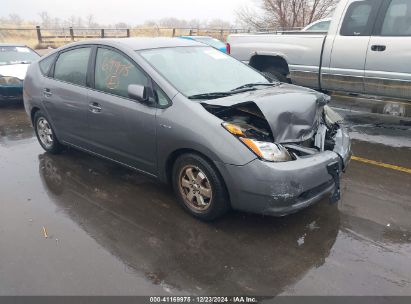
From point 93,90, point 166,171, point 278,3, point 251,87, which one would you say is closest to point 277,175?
point 166,171

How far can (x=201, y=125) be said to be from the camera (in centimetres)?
341

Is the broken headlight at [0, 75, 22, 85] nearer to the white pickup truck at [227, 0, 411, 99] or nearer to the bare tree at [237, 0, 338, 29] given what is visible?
the white pickup truck at [227, 0, 411, 99]

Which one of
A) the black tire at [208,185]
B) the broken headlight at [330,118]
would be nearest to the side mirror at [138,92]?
the black tire at [208,185]

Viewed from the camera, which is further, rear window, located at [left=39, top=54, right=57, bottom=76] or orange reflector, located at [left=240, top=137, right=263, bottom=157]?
rear window, located at [left=39, top=54, right=57, bottom=76]

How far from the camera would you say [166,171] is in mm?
3840

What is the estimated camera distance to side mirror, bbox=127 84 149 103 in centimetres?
373

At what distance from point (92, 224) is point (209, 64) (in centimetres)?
217

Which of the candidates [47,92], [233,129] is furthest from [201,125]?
[47,92]

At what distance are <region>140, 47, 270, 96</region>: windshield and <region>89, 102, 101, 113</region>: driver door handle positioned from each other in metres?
0.79

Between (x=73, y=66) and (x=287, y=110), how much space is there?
279 centimetres

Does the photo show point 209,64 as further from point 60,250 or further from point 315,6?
point 315,6

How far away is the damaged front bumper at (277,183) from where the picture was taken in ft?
10.3

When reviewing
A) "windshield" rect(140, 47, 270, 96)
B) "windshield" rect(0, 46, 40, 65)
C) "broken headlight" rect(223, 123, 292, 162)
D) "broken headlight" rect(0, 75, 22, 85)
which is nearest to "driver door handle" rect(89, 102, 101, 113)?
"windshield" rect(140, 47, 270, 96)

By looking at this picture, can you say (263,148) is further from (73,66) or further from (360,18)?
(360,18)
